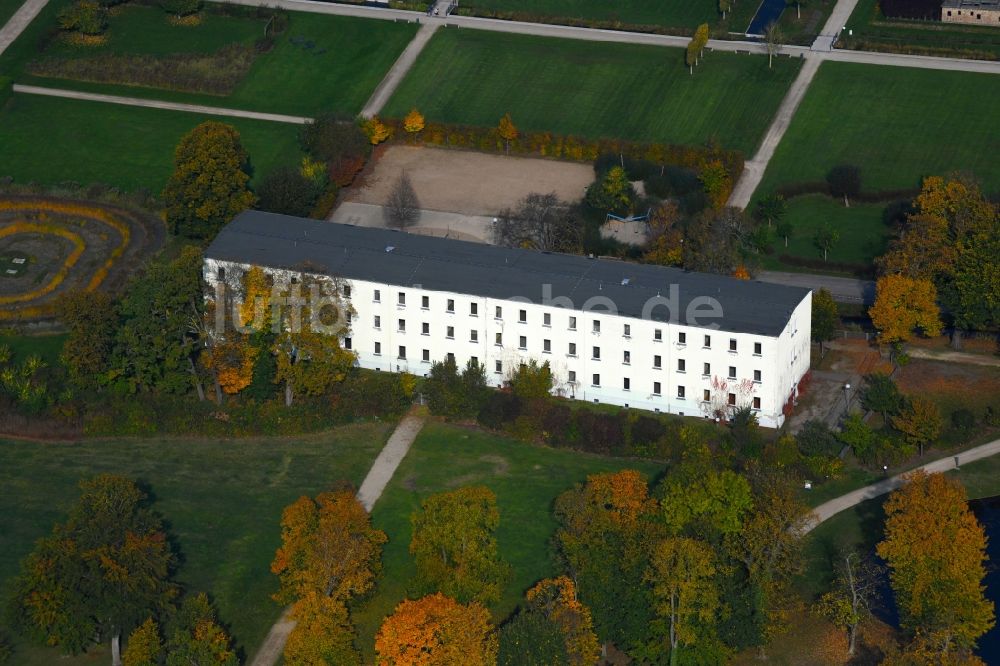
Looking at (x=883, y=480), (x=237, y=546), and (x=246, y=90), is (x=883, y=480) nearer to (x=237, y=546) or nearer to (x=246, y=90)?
(x=237, y=546)

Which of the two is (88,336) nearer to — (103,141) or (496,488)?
(496,488)

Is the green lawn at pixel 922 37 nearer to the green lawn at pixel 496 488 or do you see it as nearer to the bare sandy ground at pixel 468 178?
the bare sandy ground at pixel 468 178

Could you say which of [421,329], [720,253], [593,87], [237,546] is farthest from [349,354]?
[593,87]

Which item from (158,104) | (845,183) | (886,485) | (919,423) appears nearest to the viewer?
(886,485)

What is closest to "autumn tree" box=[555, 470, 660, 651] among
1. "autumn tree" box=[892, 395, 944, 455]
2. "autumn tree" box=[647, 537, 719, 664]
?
"autumn tree" box=[647, 537, 719, 664]

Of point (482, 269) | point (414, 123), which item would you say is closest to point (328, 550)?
point (482, 269)

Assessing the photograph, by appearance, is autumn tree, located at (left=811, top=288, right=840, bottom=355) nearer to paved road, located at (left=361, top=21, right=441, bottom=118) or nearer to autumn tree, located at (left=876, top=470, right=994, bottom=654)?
autumn tree, located at (left=876, top=470, right=994, bottom=654)

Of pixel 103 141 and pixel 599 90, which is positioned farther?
pixel 599 90
